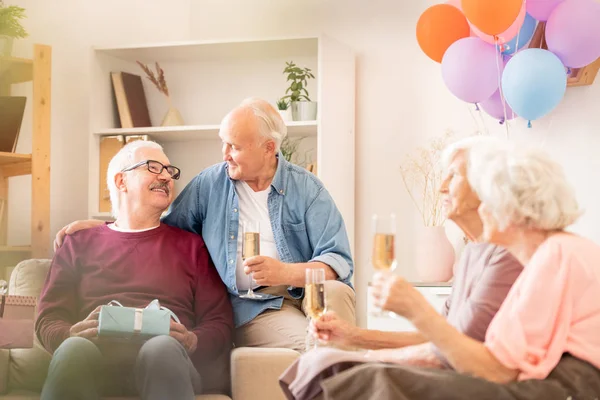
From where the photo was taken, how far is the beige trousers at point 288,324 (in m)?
2.73

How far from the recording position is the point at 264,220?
299 centimetres

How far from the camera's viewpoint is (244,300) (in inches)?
113

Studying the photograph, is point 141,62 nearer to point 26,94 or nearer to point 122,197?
point 26,94

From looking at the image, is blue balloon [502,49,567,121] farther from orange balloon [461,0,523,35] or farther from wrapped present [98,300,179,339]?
wrapped present [98,300,179,339]

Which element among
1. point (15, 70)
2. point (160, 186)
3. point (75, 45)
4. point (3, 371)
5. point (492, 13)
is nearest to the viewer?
point (3, 371)

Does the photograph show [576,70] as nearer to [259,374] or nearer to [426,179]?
[426,179]

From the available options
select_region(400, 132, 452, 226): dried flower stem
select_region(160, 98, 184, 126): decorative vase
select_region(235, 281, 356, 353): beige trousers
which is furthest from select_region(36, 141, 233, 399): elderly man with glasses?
select_region(400, 132, 452, 226): dried flower stem

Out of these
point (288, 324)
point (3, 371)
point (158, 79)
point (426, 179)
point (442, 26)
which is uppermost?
point (442, 26)

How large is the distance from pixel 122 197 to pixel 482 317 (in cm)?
160

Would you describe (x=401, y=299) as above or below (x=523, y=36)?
below

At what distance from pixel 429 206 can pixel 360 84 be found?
31.4 inches

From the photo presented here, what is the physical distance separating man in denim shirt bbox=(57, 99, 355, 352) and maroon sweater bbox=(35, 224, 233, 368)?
3.9 inches

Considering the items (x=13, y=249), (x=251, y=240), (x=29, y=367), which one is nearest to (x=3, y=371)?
(x=29, y=367)

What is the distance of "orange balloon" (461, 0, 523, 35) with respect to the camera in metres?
3.37
